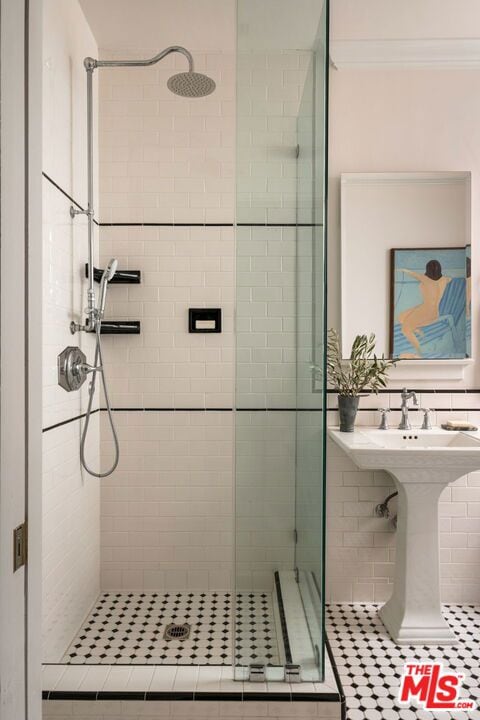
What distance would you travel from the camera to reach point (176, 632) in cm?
210

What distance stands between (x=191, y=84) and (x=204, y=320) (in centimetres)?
107

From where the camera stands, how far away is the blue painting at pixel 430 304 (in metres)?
2.45

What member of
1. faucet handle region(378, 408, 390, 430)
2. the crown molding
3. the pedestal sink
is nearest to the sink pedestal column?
the pedestal sink

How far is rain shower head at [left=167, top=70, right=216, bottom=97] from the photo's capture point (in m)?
2.03

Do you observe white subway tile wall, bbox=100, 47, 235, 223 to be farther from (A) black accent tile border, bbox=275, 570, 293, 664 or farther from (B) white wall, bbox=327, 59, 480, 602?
(A) black accent tile border, bbox=275, 570, 293, 664

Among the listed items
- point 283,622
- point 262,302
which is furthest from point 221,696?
point 262,302

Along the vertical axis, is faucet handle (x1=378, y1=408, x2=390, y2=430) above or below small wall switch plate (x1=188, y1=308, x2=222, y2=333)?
below

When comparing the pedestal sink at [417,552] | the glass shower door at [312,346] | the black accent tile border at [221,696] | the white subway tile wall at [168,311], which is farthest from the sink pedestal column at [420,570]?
the white subway tile wall at [168,311]

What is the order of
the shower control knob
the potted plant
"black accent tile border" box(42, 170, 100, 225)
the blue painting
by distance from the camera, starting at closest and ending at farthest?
"black accent tile border" box(42, 170, 100, 225), the shower control knob, the potted plant, the blue painting

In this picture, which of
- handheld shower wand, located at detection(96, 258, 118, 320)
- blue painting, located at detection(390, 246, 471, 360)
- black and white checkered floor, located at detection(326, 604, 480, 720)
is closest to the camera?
black and white checkered floor, located at detection(326, 604, 480, 720)

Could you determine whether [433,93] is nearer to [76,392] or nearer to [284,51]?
[284,51]

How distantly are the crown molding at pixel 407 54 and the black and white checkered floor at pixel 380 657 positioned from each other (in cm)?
268

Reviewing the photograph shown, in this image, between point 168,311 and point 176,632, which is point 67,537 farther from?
point 168,311

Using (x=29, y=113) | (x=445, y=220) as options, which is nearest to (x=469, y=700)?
(x=445, y=220)
